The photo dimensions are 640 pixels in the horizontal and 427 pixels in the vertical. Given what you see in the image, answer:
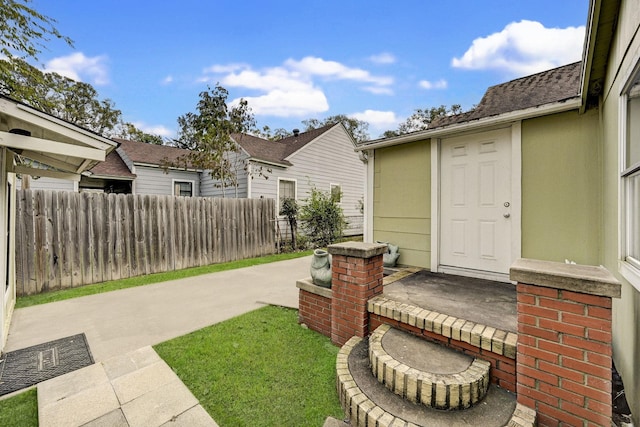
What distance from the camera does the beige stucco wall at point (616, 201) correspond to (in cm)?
165

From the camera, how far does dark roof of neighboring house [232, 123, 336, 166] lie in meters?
10.7

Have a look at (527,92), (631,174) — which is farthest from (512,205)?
(527,92)

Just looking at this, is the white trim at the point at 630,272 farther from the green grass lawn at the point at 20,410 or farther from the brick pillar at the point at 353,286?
the green grass lawn at the point at 20,410

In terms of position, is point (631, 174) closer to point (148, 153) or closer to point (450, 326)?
point (450, 326)

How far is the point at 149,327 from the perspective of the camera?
132 inches

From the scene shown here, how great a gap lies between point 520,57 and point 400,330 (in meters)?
12.4

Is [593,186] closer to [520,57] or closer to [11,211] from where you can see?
[11,211]

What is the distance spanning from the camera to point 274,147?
12500mm

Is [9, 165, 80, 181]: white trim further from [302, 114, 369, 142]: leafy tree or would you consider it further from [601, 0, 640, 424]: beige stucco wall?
[302, 114, 369, 142]: leafy tree

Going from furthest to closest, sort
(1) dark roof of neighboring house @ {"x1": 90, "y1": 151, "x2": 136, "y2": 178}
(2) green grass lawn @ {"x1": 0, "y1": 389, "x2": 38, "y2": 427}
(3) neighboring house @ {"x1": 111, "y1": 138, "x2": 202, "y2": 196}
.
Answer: (3) neighboring house @ {"x1": 111, "y1": 138, "x2": 202, "y2": 196} < (1) dark roof of neighboring house @ {"x1": 90, "y1": 151, "x2": 136, "y2": 178} < (2) green grass lawn @ {"x1": 0, "y1": 389, "x2": 38, "y2": 427}

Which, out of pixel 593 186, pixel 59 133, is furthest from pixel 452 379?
pixel 59 133

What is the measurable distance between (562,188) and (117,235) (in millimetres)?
7685

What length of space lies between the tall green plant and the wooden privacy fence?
7.81 feet

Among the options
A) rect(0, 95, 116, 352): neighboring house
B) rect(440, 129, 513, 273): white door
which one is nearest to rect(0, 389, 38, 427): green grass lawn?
rect(0, 95, 116, 352): neighboring house
